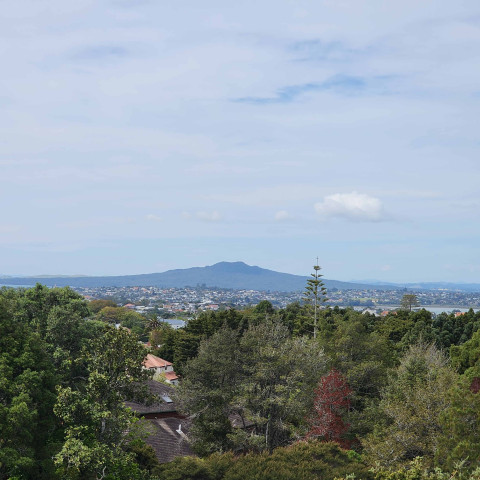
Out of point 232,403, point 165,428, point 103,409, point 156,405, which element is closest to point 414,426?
point 232,403

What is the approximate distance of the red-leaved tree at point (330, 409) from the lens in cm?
2397

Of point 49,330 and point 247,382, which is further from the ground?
point 49,330

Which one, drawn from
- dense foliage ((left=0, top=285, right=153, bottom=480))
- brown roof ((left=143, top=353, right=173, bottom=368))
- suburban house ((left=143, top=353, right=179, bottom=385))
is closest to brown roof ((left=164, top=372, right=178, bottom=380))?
suburban house ((left=143, top=353, right=179, bottom=385))

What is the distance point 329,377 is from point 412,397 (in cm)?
585

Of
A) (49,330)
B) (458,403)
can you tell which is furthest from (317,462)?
(49,330)

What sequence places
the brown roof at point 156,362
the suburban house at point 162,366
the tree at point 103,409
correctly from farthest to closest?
1. the brown roof at point 156,362
2. the suburban house at point 162,366
3. the tree at point 103,409

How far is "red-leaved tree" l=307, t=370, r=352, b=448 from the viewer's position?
24.0 metres

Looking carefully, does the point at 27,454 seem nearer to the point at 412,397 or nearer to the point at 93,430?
the point at 93,430

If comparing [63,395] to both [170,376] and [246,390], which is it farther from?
[170,376]

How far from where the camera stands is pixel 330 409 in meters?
25.0

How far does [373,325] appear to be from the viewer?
168ft

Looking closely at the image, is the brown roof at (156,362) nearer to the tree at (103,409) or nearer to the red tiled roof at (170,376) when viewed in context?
the red tiled roof at (170,376)

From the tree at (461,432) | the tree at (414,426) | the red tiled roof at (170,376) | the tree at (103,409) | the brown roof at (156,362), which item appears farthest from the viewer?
the brown roof at (156,362)

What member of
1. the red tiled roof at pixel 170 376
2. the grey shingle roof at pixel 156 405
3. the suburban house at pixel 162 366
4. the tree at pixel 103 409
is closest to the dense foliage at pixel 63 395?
the tree at pixel 103 409
